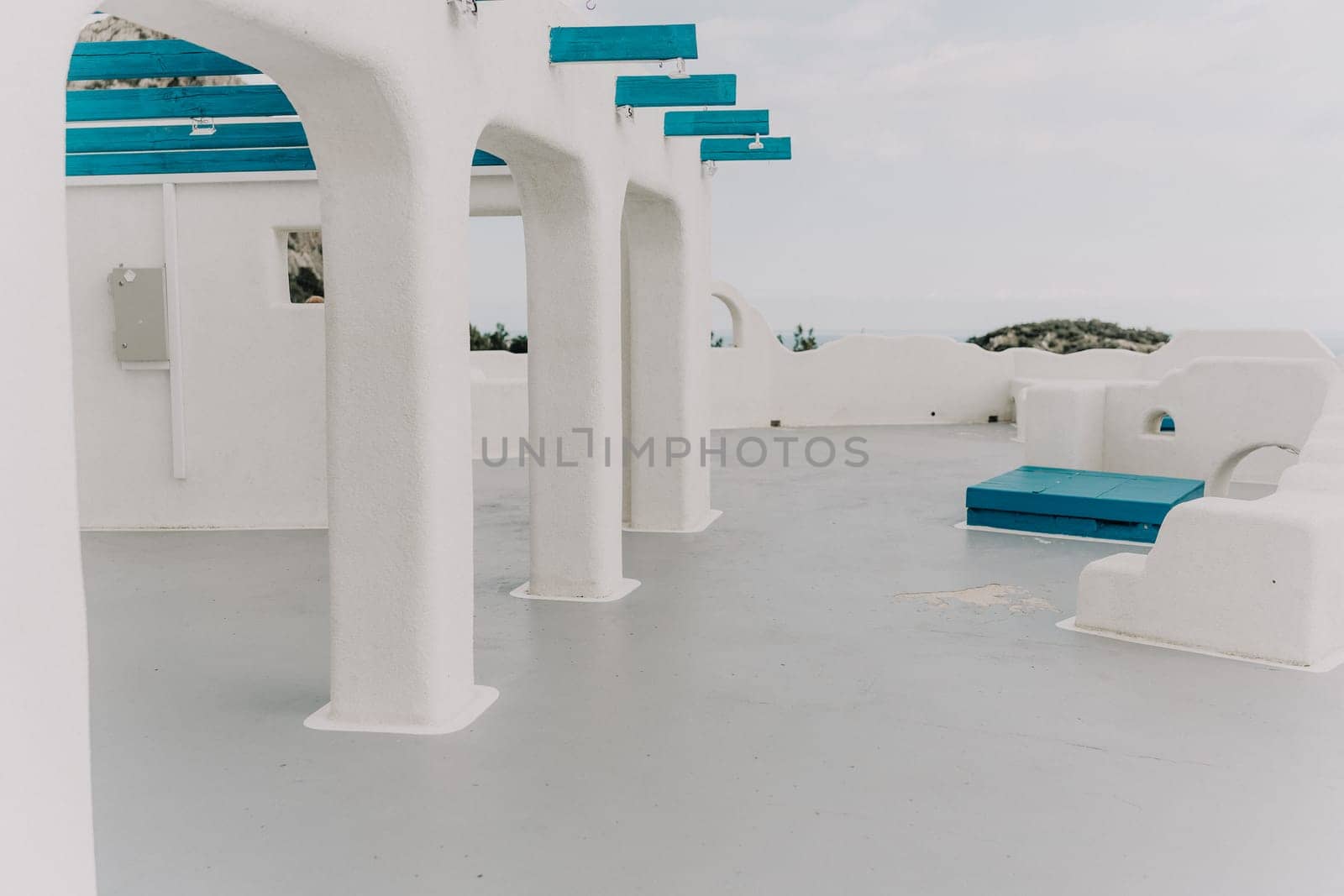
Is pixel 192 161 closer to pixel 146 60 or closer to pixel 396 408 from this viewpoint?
pixel 146 60

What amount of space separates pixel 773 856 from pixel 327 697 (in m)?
2.65

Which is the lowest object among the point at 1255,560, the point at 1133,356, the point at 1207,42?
the point at 1255,560

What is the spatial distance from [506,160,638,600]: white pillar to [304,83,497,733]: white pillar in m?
1.67

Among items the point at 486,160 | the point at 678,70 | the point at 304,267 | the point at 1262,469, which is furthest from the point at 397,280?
the point at 304,267

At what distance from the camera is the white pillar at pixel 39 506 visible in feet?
7.88

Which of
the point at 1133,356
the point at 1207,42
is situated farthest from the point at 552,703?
the point at 1207,42

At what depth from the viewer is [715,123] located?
824 cm

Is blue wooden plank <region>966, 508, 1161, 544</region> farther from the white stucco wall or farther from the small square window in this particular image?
the small square window

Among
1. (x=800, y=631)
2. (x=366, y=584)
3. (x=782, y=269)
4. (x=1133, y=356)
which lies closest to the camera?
(x=366, y=584)

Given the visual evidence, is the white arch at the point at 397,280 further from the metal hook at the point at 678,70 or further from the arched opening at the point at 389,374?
the metal hook at the point at 678,70

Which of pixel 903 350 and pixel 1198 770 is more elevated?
pixel 903 350

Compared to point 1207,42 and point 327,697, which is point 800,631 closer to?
point 327,697

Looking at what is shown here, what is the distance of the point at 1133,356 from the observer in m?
19.3

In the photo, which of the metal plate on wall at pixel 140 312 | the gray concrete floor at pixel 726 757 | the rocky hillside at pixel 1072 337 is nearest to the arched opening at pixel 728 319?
the metal plate on wall at pixel 140 312
